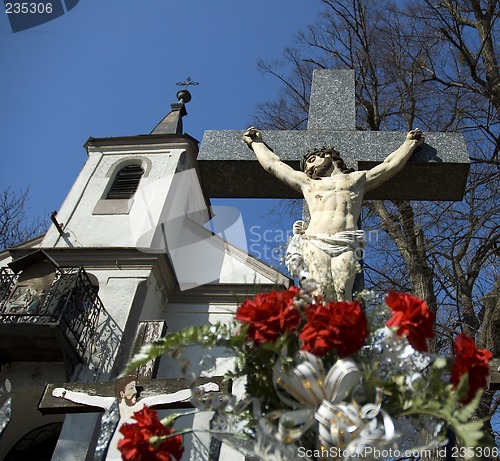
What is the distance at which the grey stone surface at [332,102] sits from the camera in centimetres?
529

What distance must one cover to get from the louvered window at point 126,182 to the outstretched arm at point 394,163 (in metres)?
12.2

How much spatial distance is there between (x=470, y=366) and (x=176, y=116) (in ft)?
60.9

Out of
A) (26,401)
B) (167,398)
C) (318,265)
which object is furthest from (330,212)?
(26,401)

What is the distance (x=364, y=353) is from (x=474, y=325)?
7.60 metres

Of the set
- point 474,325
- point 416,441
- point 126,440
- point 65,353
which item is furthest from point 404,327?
point 65,353

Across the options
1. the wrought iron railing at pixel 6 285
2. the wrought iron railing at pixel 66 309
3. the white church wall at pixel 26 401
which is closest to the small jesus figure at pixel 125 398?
the wrought iron railing at pixel 66 309

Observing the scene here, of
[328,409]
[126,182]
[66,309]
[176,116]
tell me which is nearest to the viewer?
[328,409]

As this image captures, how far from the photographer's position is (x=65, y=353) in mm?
11414

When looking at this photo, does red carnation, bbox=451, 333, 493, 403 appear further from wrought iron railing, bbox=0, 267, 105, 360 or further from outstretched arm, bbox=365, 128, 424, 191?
wrought iron railing, bbox=0, 267, 105, 360

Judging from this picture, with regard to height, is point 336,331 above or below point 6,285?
below

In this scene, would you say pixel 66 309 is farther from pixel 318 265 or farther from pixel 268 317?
pixel 268 317

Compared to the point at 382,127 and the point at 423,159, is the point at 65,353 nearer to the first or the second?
the point at 382,127

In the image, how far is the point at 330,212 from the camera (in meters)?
3.82

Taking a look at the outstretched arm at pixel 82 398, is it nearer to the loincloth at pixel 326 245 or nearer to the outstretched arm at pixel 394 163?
the loincloth at pixel 326 245
